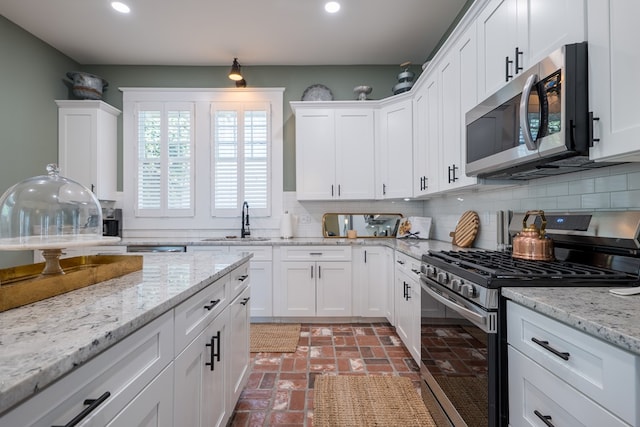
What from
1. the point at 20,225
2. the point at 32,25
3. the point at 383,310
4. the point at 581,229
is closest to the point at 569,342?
the point at 581,229

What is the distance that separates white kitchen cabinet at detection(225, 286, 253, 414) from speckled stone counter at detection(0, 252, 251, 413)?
491 mm

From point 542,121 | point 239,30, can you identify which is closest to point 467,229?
point 542,121

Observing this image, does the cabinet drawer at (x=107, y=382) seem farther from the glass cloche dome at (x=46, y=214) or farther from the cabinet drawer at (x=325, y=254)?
the cabinet drawer at (x=325, y=254)

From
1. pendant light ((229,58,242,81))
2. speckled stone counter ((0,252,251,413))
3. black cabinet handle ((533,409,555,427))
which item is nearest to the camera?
speckled stone counter ((0,252,251,413))

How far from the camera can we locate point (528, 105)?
1378mm

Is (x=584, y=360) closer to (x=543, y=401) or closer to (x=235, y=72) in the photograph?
(x=543, y=401)

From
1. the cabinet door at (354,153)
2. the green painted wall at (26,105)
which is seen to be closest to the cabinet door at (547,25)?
the cabinet door at (354,153)

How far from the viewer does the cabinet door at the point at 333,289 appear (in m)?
3.29

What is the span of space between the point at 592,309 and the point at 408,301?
1661 millimetres

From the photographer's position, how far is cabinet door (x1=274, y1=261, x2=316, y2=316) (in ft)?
10.8

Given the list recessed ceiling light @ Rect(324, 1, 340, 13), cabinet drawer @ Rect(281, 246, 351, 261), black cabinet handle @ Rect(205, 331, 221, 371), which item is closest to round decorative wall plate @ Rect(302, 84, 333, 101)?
recessed ceiling light @ Rect(324, 1, 340, 13)

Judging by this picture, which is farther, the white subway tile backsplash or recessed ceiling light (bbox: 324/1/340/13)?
recessed ceiling light (bbox: 324/1/340/13)

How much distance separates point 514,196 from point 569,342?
150 centimetres

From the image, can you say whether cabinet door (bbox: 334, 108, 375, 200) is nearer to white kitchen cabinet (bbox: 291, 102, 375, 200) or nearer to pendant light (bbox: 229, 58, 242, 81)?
white kitchen cabinet (bbox: 291, 102, 375, 200)
